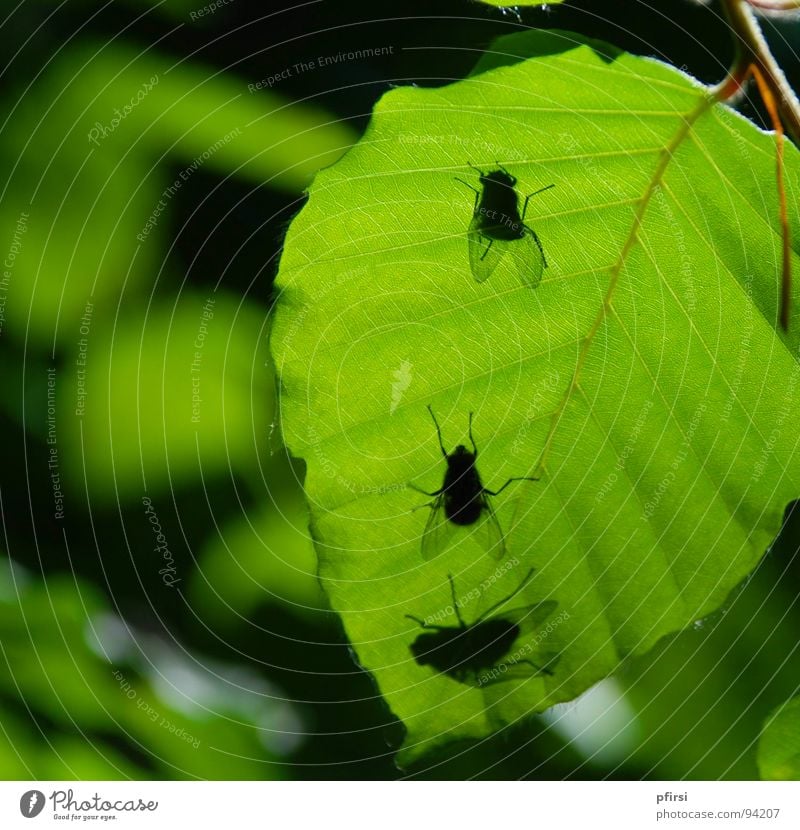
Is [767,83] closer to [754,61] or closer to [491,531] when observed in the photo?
[754,61]

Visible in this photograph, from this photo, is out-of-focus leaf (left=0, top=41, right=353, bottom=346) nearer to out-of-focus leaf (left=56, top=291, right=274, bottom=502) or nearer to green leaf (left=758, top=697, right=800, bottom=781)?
out-of-focus leaf (left=56, top=291, right=274, bottom=502)

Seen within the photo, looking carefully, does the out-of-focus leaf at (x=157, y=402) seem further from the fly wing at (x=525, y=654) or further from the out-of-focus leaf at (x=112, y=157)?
the fly wing at (x=525, y=654)

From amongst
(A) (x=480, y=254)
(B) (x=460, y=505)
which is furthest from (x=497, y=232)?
(B) (x=460, y=505)

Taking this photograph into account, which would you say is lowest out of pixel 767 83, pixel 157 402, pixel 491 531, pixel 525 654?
pixel 525 654

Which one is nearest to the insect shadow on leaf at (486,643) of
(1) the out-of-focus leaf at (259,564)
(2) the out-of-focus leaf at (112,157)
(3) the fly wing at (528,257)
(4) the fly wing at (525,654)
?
(4) the fly wing at (525,654)

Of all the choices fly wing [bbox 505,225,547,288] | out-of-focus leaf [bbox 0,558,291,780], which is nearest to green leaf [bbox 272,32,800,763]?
fly wing [bbox 505,225,547,288]

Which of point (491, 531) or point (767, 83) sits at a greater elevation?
point (767, 83)

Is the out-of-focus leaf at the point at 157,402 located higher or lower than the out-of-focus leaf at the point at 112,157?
lower
